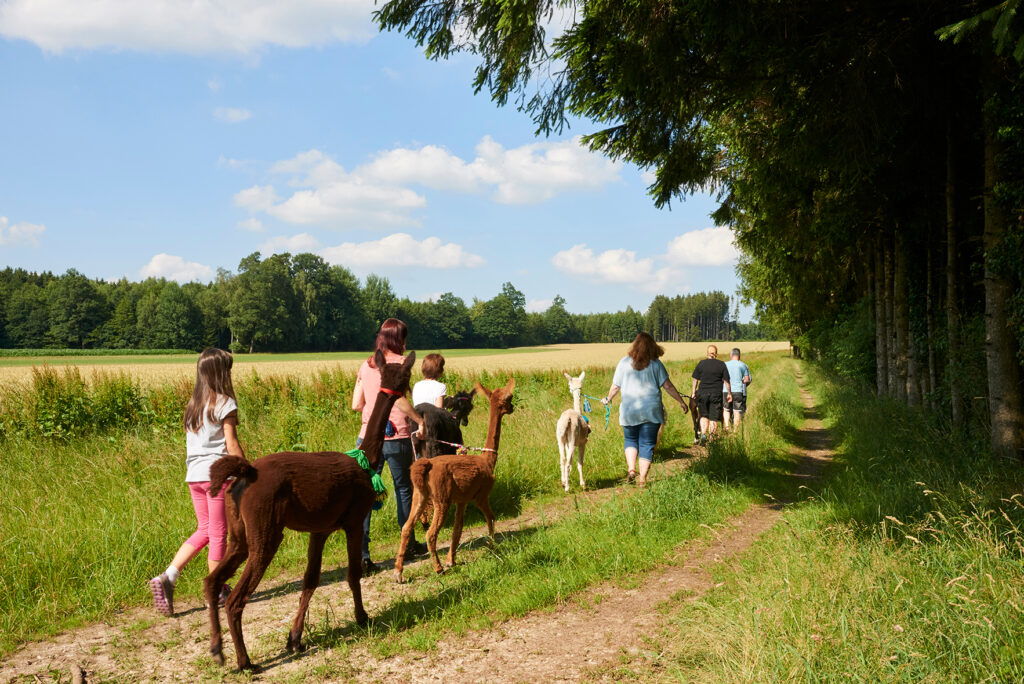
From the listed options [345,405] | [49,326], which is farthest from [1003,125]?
[49,326]

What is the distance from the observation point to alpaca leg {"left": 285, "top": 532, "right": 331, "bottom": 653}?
12.5ft

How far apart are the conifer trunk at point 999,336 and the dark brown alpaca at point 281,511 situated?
22.1ft

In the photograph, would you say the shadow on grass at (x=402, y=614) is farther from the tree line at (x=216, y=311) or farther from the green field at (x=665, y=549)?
the tree line at (x=216, y=311)

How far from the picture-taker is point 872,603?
3.51m

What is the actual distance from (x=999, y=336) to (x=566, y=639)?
5.89m

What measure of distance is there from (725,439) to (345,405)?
9013 millimetres

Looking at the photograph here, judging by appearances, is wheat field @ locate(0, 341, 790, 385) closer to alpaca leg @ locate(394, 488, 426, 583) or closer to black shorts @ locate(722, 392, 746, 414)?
alpaca leg @ locate(394, 488, 426, 583)

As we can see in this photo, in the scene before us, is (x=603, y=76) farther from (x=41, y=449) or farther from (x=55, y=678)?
(x=41, y=449)

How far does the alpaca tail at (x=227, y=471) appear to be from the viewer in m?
3.21

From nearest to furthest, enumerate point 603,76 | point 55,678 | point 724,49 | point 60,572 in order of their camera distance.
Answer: point 55,678
point 60,572
point 724,49
point 603,76

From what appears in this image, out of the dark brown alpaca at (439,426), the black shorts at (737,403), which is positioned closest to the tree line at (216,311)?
the black shorts at (737,403)

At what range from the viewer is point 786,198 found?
1019 cm

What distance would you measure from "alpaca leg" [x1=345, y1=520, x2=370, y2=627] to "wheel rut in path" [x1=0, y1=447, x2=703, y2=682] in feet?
1.15

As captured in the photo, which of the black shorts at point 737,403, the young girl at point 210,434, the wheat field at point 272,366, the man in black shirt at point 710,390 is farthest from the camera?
the wheat field at point 272,366
